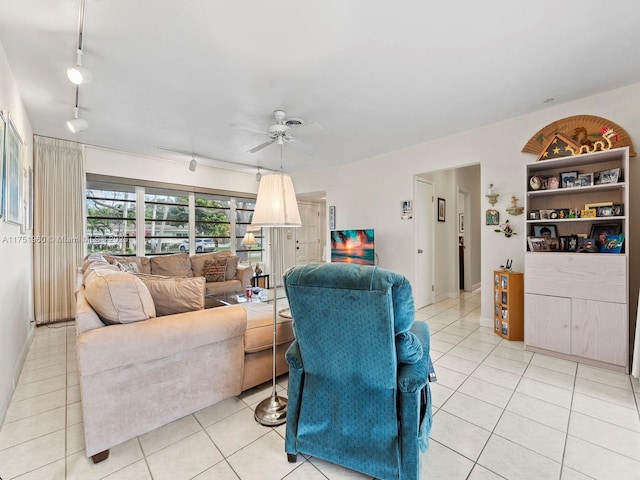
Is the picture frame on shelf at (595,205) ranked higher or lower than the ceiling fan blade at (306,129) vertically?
lower

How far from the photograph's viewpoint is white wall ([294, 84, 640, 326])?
9.37ft

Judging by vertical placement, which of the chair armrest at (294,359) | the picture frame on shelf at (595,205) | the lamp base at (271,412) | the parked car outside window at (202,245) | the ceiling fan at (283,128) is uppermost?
the ceiling fan at (283,128)

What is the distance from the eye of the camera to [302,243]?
7137 mm

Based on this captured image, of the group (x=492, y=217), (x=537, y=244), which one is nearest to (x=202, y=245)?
(x=492, y=217)

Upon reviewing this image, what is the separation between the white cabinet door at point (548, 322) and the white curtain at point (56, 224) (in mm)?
5879

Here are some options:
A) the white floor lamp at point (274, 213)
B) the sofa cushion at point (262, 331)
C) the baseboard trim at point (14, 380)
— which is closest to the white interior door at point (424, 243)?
the sofa cushion at point (262, 331)

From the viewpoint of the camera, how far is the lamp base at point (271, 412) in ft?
6.02

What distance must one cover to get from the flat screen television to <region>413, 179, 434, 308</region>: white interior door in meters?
0.75

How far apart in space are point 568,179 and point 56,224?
6404 millimetres

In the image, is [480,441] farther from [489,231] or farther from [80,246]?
[80,246]

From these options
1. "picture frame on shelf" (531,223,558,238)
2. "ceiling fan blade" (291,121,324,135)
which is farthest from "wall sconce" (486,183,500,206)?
"ceiling fan blade" (291,121,324,135)

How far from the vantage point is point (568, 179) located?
290 cm

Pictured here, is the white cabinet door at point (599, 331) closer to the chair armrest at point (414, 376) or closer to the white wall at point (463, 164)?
the white wall at point (463, 164)

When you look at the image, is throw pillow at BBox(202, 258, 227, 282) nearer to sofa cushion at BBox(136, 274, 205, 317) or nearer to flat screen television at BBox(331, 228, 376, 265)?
flat screen television at BBox(331, 228, 376, 265)
